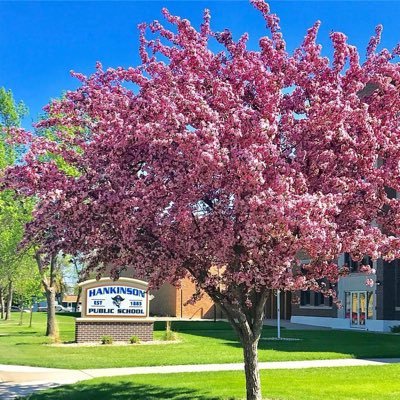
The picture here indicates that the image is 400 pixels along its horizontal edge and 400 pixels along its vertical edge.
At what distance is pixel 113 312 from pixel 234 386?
1240 centimetres

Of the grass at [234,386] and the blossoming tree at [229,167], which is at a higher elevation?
the blossoming tree at [229,167]

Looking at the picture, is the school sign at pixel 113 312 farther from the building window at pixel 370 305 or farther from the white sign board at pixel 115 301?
the building window at pixel 370 305

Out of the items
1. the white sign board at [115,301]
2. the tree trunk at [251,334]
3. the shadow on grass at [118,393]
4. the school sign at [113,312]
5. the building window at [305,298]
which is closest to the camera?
the tree trunk at [251,334]

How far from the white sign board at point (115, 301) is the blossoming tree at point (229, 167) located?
48.7 ft

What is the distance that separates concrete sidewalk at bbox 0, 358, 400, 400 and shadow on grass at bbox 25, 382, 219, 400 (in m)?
0.68

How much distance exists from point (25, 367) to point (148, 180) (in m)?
10.1

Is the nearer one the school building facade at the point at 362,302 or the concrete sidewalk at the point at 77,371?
the concrete sidewalk at the point at 77,371

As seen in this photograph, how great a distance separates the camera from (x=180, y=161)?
30.8ft

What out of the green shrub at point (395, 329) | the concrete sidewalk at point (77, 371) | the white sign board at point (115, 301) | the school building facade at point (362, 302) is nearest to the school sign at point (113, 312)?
the white sign board at point (115, 301)

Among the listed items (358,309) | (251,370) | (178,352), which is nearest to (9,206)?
(178,352)

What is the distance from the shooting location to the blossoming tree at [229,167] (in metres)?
9.22

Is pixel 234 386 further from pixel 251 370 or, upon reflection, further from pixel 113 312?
pixel 113 312

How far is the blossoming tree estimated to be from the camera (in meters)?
9.22

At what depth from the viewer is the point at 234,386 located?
14055 mm
